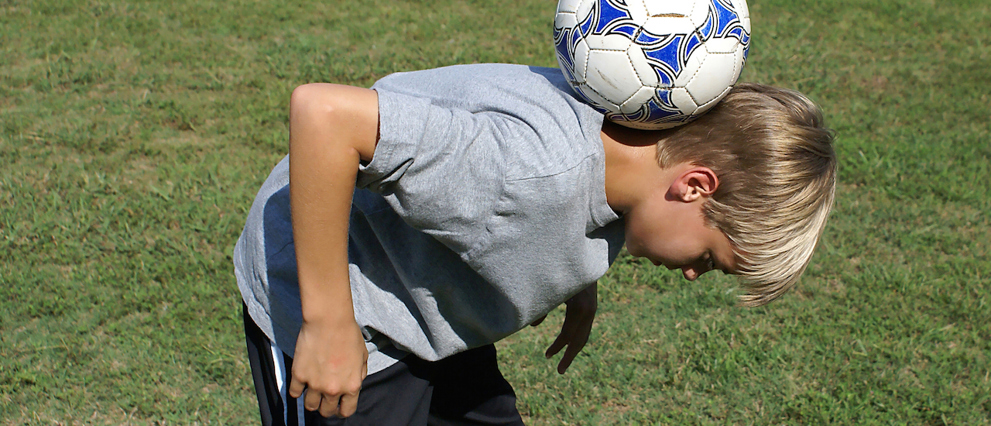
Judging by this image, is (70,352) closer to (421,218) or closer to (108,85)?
(421,218)

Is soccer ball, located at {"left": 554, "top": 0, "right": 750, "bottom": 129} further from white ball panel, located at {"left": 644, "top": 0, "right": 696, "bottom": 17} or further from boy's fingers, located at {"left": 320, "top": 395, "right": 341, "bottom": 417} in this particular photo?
boy's fingers, located at {"left": 320, "top": 395, "right": 341, "bottom": 417}

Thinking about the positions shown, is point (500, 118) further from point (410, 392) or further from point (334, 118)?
point (410, 392)

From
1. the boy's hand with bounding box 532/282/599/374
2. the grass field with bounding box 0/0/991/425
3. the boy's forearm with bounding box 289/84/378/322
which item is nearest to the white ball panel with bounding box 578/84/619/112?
the boy's forearm with bounding box 289/84/378/322

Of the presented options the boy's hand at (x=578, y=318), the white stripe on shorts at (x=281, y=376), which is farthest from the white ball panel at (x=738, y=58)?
the white stripe on shorts at (x=281, y=376)

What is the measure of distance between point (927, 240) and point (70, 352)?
4096 millimetres

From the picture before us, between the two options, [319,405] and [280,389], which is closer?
[319,405]

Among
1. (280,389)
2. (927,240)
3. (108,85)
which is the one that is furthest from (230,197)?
(927,240)

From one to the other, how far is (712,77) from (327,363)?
0.94 m

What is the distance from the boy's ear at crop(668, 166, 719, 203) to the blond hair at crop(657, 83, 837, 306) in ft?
0.08

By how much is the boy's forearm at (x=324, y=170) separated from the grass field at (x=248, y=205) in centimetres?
174

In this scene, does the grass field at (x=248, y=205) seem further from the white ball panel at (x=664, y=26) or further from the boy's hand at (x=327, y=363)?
the white ball panel at (x=664, y=26)

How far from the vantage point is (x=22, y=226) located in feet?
13.0

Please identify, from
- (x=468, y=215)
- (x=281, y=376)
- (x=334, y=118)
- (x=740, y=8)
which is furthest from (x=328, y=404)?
(x=740, y=8)

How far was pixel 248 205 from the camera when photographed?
4.25m
